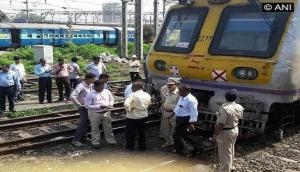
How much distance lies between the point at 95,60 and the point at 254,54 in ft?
22.7

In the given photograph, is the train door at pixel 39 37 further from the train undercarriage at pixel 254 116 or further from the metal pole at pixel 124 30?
the train undercarriage at pixel 254 116

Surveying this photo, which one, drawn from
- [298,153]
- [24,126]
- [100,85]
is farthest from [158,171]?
[24,126]

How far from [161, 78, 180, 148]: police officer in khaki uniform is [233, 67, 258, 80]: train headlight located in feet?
3.80

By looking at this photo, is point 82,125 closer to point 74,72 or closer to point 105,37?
point 74,72

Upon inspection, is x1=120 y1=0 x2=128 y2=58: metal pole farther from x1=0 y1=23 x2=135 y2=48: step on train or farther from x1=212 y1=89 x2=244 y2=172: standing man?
x1=212 y1=89 x2=244 y2=172: standing man

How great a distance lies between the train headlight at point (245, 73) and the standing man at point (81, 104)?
295 cm

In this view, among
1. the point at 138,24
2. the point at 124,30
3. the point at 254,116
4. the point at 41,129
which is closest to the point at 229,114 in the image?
the point at 254,116

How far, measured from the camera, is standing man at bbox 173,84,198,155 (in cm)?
789

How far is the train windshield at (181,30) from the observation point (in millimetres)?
9469

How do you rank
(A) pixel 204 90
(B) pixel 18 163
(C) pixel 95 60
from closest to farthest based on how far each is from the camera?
(B) pixel 18 163
(A) pixel 204 90
(C) pixel 95 60

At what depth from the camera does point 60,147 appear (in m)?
8.93

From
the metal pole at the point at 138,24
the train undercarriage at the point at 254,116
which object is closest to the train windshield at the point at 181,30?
the train undercarriage at the point at 254,116

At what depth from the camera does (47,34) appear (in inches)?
1614

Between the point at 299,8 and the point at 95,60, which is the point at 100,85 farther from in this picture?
the point at 95,60
